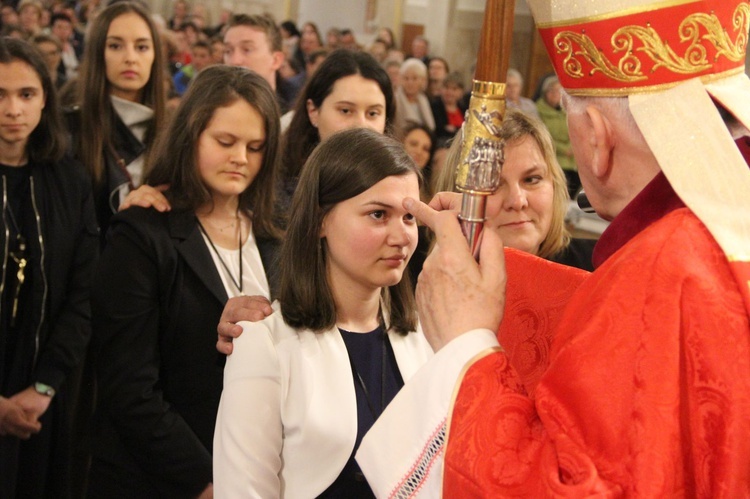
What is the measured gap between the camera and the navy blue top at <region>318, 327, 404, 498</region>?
198 centimetres

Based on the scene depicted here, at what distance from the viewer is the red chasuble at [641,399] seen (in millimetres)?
1294

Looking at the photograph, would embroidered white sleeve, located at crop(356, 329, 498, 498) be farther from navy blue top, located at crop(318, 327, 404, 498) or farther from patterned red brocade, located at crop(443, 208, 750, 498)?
navy blue top, located at crop(318, 327, 404, 498)

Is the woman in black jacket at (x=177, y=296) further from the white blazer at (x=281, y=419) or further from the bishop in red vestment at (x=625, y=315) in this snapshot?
the bishop in red vestment at (x=625, y=315)

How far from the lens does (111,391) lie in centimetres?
258

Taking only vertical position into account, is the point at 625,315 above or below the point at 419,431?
above

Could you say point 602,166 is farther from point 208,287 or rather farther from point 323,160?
point 208,287

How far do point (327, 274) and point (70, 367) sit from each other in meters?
1.57

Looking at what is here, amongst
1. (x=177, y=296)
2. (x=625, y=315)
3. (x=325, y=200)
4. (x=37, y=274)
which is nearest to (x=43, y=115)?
(x=37, y=274)

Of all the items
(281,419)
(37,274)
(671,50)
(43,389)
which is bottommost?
(43,389)

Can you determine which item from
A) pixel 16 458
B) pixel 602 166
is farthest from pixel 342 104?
pixel 602 166

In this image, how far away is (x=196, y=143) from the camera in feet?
9.32

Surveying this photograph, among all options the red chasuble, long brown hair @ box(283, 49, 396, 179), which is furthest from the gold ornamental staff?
long brown hair @ box(283, 49, 396, 179)

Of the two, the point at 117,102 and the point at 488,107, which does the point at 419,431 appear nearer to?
the point at 488,107

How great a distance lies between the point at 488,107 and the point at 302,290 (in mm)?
800
